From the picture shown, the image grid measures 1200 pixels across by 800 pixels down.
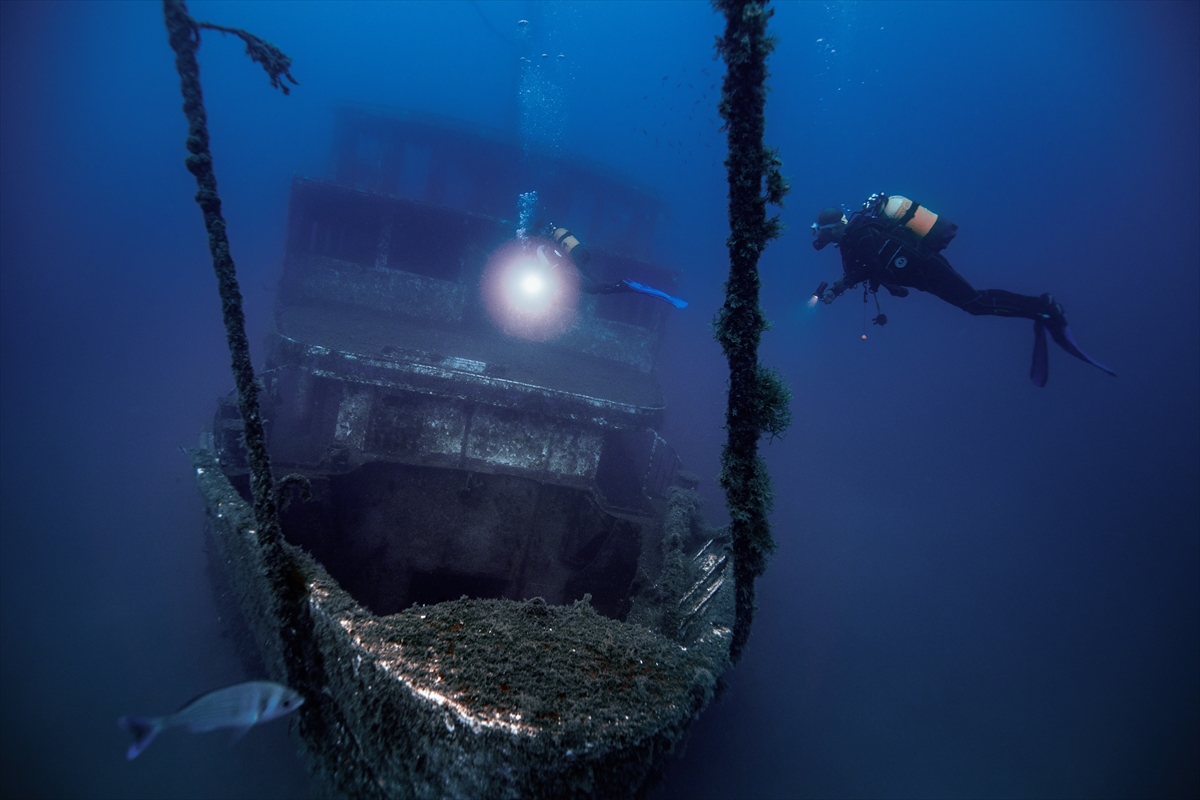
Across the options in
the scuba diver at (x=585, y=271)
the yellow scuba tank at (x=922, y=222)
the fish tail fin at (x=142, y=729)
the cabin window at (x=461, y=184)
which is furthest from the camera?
the cabin window at (x=461, y=184)

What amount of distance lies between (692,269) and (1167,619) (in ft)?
A: 190

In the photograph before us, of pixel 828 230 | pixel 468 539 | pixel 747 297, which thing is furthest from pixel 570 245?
pixel 747 297

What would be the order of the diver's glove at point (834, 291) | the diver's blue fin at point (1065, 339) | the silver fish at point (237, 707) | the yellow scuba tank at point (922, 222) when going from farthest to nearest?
the diver's blue fin at point (1065, 339) < the diver's glove at point (834, 291) < the yellow scuba tank at point (922, 222) < the silver fish at point (237, 707)

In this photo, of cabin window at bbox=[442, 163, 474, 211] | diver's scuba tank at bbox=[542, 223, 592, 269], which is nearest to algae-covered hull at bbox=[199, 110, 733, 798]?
cabin window at bbox=[442, 163, 474, 211]

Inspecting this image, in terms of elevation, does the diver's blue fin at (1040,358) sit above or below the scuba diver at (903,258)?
below

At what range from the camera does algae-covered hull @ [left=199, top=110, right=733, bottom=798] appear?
157cm

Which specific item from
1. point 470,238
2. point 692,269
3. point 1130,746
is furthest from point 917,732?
point 692,269

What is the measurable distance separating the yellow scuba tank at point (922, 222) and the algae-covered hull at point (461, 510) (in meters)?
3.90

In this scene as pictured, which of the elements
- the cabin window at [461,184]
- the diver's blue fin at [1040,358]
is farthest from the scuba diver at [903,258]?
the cabin window at [461,184]

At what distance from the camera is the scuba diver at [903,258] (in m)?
5.91

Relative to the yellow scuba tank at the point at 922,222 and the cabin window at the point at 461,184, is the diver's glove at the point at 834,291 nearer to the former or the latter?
the yellow scuba tank at the point at 922,222

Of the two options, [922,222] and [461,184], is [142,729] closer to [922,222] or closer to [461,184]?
[922,222]

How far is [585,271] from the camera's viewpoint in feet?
27.6

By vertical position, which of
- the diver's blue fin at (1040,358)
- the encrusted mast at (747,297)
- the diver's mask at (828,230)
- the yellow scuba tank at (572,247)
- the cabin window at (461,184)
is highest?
the cabin window at (461,184)
